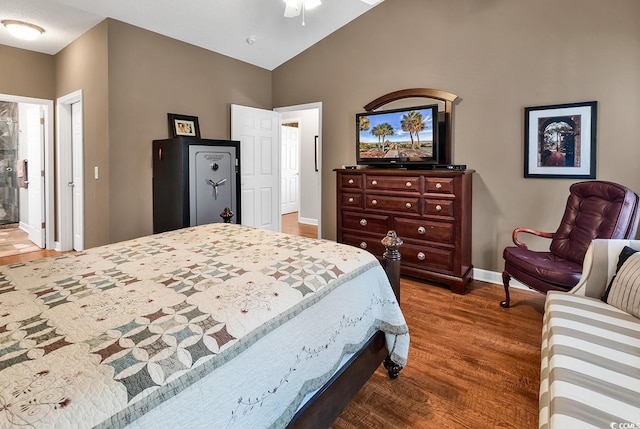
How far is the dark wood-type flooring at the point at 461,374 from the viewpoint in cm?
175

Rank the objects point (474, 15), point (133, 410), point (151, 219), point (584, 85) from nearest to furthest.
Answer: point (133, 410), point (584, 85), point (474, 15), point (151, 219)

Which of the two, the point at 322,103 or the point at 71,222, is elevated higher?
the point at 322,103

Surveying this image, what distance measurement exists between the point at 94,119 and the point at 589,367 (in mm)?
4596

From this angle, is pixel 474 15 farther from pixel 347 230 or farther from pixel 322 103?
pixel 347 230

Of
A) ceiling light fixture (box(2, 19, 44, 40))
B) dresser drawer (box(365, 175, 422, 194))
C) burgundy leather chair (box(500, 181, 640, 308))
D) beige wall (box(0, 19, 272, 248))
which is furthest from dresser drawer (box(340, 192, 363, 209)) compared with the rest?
ceiling light fixture (box(2, 19, 44, 40))

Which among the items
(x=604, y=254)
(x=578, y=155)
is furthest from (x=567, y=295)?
(x=578, y=155)

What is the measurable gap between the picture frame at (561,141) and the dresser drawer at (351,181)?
1.66m

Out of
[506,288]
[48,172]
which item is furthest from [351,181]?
[48,172]

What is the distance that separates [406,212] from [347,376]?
245 centimetres

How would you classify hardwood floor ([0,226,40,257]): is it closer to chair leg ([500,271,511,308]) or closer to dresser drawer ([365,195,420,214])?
dresser drawer ([365,195,420,214])

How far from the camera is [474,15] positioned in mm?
3645

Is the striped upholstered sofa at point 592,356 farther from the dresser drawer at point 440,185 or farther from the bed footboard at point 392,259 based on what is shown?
the dresser drawer at point 440,185

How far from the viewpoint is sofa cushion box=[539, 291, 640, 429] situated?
1108mm

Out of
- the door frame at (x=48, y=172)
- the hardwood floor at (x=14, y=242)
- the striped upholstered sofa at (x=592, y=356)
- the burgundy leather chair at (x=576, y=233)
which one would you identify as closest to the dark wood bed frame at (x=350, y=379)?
the striped upholstered sofa at (x=592, y=356)
